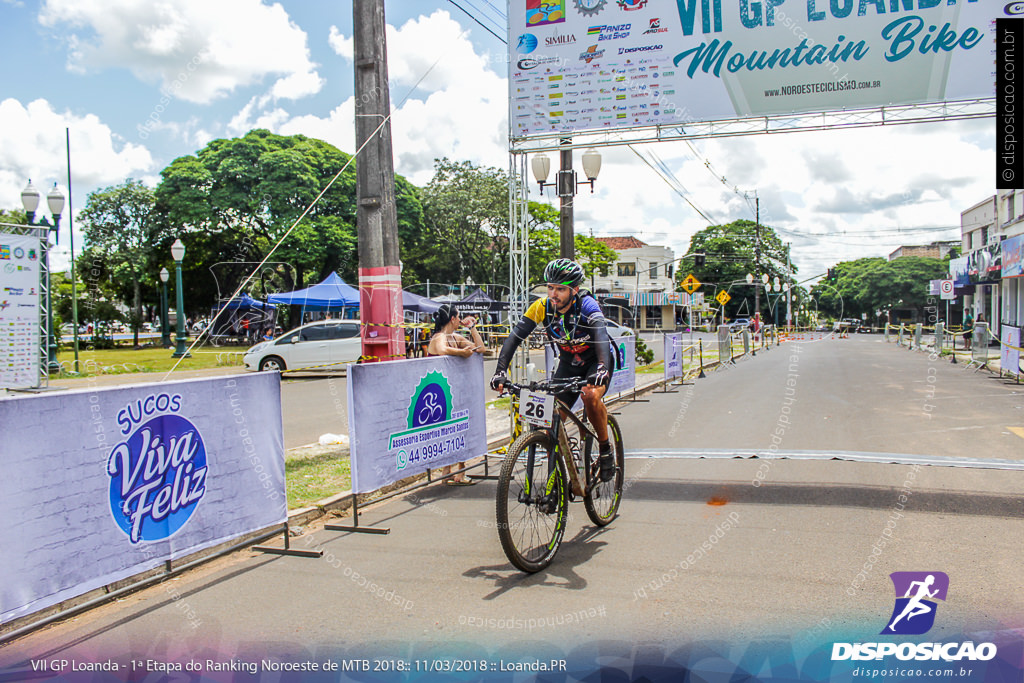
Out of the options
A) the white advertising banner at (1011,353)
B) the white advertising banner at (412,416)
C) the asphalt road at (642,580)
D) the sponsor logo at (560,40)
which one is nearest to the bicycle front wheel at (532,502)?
the asphalt road at (642,580)

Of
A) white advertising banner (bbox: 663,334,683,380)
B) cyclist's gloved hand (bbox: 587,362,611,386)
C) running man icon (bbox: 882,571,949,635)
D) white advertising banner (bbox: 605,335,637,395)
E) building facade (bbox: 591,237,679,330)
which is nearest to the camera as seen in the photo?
running man icon (bbox: 882,571,949,635)

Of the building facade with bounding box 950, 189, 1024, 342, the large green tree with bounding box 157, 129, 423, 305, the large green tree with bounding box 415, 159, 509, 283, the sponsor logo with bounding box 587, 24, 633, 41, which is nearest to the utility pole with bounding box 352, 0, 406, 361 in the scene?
the sponsor logo with bounding box 587, 24, 633, 41

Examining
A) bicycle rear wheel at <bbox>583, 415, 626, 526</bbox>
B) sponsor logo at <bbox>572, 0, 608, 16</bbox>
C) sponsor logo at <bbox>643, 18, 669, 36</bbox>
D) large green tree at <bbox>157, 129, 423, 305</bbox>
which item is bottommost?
bicycle rear wheel at <bbox>583, 415, 626, 526</bbox>

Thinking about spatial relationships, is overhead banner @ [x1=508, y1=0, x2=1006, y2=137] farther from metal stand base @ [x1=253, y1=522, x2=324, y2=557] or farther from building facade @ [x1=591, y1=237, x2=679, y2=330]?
building facade @ [x1=591, y1=237, x2=679, y2=330]

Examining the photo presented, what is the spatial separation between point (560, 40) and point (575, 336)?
5.49m

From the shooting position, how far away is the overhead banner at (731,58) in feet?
27.3

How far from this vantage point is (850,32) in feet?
27.6

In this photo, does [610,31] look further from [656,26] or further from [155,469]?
[155,469]

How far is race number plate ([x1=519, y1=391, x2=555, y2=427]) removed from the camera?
16.8 ft

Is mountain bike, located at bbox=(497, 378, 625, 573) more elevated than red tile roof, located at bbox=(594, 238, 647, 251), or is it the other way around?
red tile roof, located at bbox=(594, 238, 647, 251)

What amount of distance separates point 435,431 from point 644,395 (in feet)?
33.2

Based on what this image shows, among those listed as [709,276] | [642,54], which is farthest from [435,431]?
[709,276]

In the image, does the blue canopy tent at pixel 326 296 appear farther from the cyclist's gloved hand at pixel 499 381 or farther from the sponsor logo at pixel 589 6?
the cyclist's gloved hand at pixel 499 381

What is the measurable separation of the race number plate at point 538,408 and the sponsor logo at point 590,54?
5635mm
